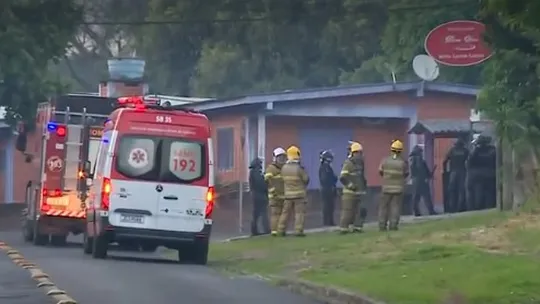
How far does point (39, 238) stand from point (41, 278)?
11267 mm

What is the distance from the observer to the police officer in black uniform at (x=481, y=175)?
103ft

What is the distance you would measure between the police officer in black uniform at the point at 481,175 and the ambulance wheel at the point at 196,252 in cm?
792

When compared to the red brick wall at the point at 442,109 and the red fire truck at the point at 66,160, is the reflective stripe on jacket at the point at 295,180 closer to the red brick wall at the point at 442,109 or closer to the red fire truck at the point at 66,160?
the red fire truck at the point at 66,160

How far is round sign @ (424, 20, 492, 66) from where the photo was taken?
75.7 feet

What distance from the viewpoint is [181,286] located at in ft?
64.0

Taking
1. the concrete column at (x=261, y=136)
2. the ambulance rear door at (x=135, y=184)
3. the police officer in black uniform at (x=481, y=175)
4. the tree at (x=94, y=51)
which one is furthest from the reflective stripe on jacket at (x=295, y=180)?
the tree at (x=94, y=51)

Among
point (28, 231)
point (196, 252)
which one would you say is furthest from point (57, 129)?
point (196, 252)

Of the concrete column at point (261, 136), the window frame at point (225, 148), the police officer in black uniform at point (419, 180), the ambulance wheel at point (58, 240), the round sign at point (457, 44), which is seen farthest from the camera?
the window frame at point (225, 148)

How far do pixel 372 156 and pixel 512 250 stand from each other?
62.1 feet

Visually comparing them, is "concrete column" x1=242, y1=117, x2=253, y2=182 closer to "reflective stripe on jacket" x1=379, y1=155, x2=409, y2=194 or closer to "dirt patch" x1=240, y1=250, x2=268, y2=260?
"reflective stripe on jacket" x1=379, y1=155, x2=409, y2=194

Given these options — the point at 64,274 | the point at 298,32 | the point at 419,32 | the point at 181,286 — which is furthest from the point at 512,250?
the point at 298,32

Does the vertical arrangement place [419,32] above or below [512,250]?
above

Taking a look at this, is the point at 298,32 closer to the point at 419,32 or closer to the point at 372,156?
the point at 372,156

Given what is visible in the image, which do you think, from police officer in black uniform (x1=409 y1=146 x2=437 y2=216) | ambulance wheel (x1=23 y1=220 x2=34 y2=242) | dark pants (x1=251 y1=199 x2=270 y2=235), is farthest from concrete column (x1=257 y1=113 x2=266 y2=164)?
ambulance wheel (x1=23 y1=220 x2=34 y2=242)
